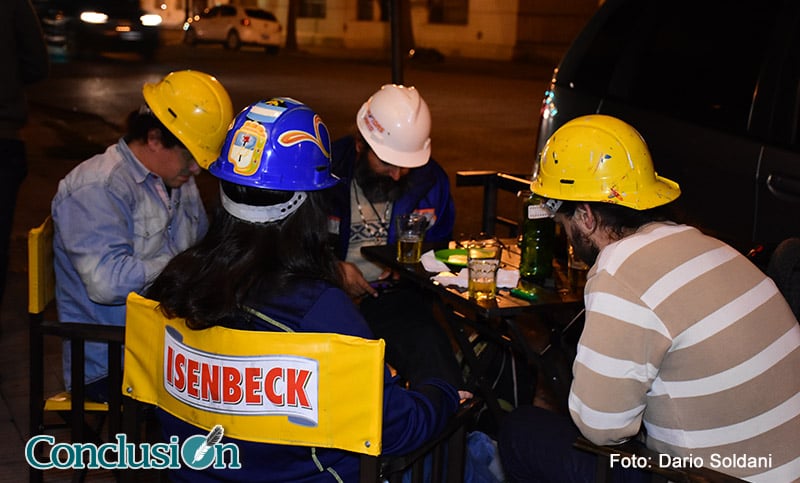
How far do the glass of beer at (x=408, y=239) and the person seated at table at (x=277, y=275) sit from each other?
1.26m

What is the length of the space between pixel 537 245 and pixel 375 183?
931mm

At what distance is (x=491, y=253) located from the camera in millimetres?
3736

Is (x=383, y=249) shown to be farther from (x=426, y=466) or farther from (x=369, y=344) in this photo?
(x=369, y=344)

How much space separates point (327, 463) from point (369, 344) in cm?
40

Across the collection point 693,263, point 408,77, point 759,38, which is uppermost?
point 759,38

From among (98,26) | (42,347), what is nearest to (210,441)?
(42,347)

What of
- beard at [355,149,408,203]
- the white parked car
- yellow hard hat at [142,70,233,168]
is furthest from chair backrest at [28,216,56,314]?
the white parked car

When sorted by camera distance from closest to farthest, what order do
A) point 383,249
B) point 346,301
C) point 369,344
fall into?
point 369,344 → point 346,301 → point 383,249

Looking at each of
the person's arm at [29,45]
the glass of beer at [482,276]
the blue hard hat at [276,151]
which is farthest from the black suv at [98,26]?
the blue hard hat at [276,151]

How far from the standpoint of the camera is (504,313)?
3490 millimetres

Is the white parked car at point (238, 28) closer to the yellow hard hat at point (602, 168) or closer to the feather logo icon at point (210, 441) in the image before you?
the yellow hard hat at point (602, 168)

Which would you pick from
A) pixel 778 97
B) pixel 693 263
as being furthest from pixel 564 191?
pixel 778 97

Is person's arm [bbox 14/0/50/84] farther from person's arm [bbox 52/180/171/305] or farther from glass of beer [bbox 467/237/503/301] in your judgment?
glass of beer [bbox 467/237/503/301]

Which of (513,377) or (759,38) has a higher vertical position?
(759,38)
